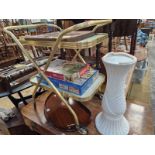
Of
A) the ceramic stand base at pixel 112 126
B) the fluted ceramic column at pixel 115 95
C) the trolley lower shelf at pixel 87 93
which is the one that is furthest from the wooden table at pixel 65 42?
the ceramic stand base at pixel 112 126

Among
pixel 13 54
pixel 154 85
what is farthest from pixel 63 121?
pixel 13 54

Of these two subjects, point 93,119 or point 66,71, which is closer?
point 66,71

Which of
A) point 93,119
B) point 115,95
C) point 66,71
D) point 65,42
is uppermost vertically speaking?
point 65,42

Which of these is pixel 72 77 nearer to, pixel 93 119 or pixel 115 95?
pixel 115 95

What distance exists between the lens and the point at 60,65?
813 mm

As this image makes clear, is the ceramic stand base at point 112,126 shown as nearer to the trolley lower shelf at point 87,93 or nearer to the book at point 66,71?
the trolley lower shelf at point 87,93

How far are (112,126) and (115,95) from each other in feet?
0.59

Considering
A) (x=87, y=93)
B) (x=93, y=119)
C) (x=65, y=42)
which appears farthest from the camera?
(x=93, y=119)

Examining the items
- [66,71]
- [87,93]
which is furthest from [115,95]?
[66,71]

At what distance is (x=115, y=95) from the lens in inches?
27.6

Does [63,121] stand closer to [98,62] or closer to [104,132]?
[104,132]

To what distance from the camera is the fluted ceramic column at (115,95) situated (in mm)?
625

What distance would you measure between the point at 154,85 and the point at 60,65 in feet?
5.82

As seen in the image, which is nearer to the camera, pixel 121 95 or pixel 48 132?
pixel 121 95
